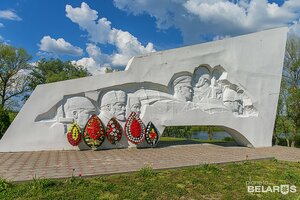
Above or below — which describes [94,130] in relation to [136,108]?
below

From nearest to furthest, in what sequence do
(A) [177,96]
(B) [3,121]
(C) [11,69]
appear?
(B) [3,121], (A) [177,96], (C) [11,69]

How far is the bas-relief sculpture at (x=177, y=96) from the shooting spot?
7.64 meters

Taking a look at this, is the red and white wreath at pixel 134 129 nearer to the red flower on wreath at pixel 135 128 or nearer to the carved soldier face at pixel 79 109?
the red flower on wreath at pixel 135 128

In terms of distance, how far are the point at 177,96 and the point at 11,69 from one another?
17.3 meters

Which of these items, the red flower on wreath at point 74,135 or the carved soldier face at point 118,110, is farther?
the carved soldier face at point 118,110

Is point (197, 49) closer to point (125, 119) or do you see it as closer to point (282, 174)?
point (125, 119)

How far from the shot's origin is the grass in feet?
12.8

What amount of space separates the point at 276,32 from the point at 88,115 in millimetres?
7423

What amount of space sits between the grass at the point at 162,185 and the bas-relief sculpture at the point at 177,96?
11.4ft

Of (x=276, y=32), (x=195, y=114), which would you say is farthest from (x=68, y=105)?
(x=276, y=32)

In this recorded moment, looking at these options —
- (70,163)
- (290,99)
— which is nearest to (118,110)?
(70,163)

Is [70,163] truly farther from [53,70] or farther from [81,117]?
[53,70]

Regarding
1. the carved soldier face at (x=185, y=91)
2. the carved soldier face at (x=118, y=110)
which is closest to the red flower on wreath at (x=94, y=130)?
the carved soldier face at (x=118, y=110)

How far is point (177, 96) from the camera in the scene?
9.16 metres
